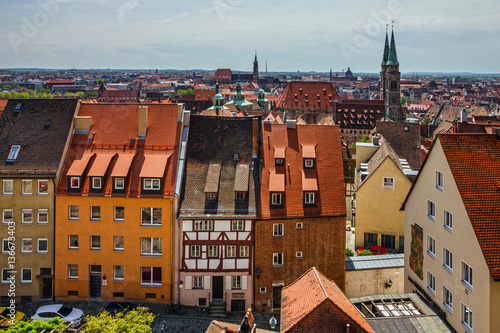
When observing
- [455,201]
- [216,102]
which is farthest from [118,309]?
[216,102]

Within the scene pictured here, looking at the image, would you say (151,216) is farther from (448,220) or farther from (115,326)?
(448,220)

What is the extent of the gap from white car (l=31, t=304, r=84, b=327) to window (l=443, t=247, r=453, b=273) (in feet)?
73.1

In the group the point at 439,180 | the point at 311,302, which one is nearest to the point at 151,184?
the point at 311,302

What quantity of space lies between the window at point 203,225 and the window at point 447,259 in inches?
595

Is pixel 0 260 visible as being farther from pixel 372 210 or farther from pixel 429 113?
pixel 429 113

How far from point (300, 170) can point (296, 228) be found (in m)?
4.69

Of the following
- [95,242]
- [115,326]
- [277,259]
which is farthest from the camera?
[95,242]

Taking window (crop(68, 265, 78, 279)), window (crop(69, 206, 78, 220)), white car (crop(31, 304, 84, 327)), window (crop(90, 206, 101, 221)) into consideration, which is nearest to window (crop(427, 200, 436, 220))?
window (crop(90, 206, 101, 221))

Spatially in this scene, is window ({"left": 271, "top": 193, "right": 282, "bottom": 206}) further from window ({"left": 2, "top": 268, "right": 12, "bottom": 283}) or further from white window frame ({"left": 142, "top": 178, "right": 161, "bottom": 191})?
window ({"left": 2, "top": 268, "right": 12, "bottom": 283})

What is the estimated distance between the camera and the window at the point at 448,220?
2648 cm

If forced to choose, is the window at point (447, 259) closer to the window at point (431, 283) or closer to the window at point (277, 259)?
the window at point (431, 283)

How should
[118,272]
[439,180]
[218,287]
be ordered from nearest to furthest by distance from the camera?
[439,180], [218,287], [118,272]

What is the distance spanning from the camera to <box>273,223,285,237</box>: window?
3497 centimetres

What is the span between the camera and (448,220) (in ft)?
88.2
